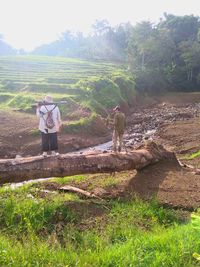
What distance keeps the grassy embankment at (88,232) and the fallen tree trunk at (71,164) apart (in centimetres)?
40

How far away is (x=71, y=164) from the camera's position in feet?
27.1

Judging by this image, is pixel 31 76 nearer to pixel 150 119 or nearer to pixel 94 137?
pixel 150 119

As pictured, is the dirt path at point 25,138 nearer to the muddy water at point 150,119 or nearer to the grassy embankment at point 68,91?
the muddy water at point 150,119

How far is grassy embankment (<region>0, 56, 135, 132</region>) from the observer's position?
2270 cm

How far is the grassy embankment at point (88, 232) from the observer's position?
4789mm

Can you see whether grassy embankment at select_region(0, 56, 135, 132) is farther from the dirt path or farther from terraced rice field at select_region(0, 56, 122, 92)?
the dirt path

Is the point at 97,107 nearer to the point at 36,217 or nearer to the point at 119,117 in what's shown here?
the point at 119,117

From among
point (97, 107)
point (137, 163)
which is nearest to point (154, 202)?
point (137, 163)

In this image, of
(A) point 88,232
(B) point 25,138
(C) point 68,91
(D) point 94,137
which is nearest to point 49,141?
(A) point 88,232

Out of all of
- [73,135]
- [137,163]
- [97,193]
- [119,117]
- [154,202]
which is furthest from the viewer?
[73,135]

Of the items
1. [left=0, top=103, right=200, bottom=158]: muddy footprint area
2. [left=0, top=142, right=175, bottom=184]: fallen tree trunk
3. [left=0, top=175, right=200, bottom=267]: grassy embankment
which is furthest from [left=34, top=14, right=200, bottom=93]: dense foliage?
[left=0, top=175, right=200, bottom=267]: grassy embankment

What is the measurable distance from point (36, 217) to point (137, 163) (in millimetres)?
3453

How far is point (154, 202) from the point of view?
24.2 ft

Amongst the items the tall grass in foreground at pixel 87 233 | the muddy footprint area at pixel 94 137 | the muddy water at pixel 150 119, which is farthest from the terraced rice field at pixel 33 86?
the tall grass in foreground at pixel 87 233
